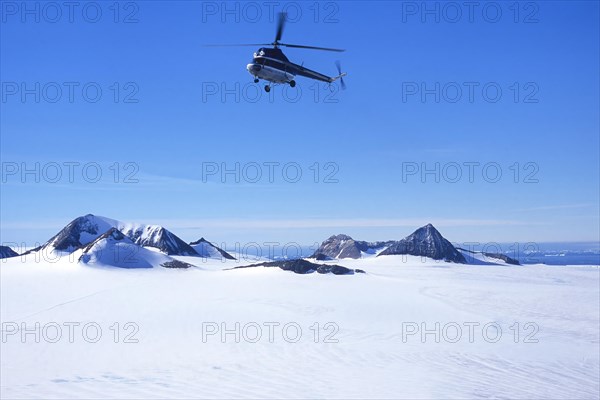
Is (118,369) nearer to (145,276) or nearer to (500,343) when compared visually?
(500,343)

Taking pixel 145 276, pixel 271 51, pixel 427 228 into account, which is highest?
pixel 271 51

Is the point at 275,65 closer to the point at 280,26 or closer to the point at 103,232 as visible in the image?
the point at 280,26

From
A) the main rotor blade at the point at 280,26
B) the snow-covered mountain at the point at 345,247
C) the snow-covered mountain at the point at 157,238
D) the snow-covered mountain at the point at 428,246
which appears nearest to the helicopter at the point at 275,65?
the main rotor blade at the point at 280,26

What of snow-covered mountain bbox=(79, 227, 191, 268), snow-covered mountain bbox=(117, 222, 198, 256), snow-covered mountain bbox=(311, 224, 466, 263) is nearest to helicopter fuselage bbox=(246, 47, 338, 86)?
snow-covered mountain bbox=(79, 227, 191, 268)

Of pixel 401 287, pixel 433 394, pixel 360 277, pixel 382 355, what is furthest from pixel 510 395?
pixel 360 277

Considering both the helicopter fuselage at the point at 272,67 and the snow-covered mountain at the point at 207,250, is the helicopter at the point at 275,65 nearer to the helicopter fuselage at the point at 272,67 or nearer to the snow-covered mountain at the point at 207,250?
the helicopter fuselage at the point at 272,67
